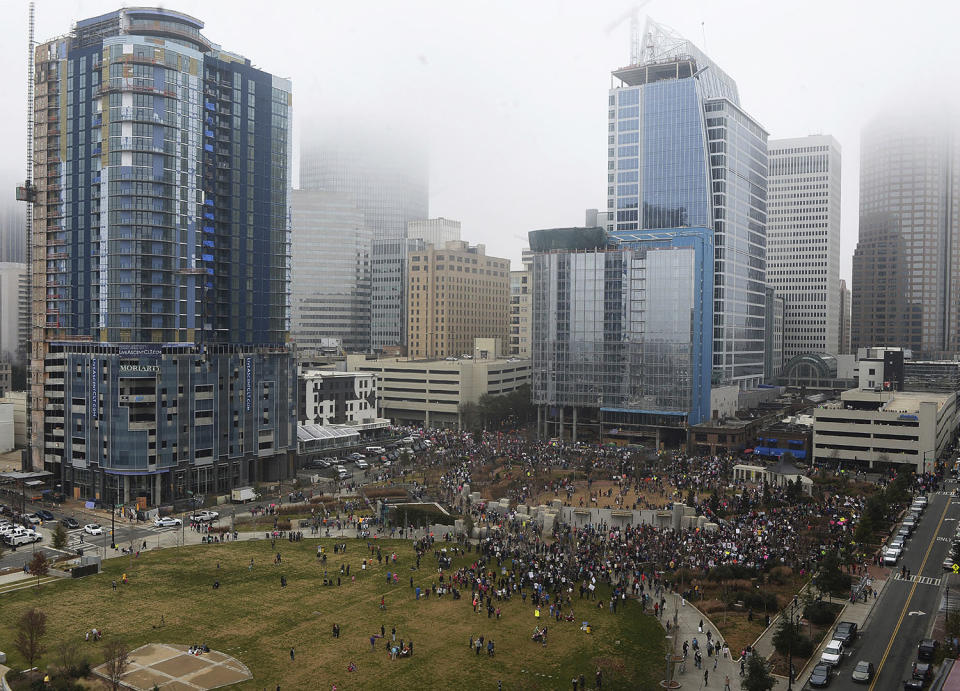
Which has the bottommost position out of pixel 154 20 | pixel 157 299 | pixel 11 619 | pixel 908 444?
pixel 11 619

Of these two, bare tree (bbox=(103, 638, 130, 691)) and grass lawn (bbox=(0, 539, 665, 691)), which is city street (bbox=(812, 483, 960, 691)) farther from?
bare tree (bbox=(103, 638, 130, 691))

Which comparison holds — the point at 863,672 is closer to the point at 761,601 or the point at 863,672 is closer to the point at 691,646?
the point at 691,646

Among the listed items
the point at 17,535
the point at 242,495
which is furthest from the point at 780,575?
the point at 17,535

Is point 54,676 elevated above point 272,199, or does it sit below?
below

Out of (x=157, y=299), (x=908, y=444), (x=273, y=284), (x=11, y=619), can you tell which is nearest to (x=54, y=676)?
(x=11, y=619)

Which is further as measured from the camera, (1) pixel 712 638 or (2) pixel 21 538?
(2) pixel 21 538

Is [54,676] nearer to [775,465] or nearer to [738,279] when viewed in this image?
[775,465]

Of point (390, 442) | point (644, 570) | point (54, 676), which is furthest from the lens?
point (390, 442)

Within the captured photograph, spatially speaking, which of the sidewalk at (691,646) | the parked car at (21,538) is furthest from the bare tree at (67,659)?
the sidewalk at (691,646)
